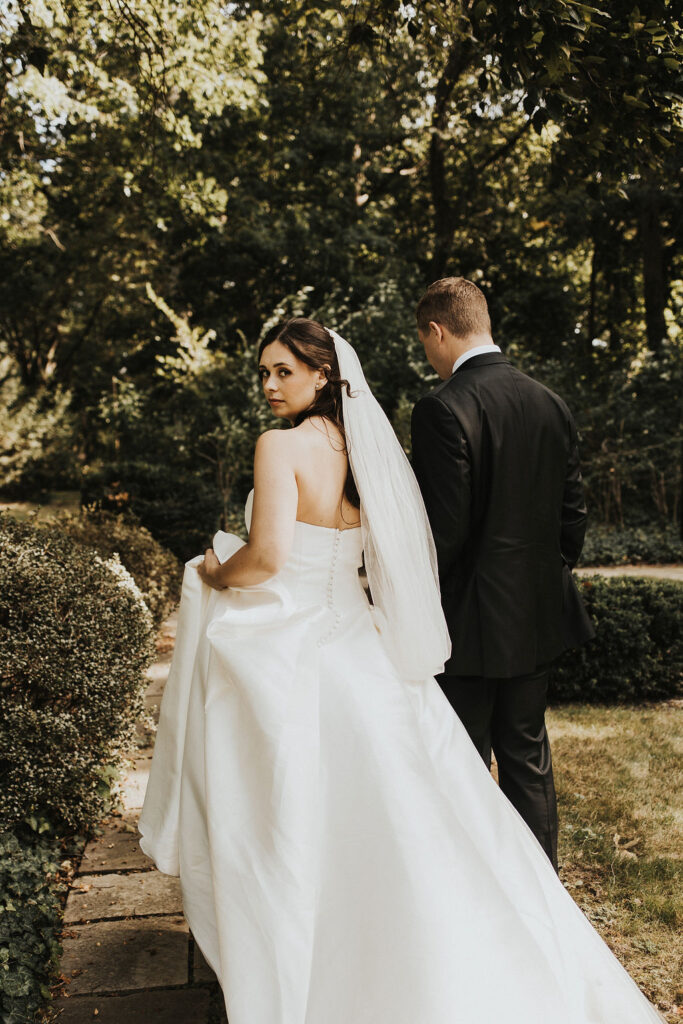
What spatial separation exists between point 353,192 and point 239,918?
50.5 feet

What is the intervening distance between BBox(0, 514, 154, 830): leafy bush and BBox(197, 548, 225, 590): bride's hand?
1138 millimetres

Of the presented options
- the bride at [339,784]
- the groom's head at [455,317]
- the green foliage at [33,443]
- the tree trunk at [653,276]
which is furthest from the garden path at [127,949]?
the green foliage at [33,443]

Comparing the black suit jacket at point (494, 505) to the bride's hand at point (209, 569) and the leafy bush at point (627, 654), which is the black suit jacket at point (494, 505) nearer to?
the bride's hand at point (209, 569)

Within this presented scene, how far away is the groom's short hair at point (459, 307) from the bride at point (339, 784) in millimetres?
392

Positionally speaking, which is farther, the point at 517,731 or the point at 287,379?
the point at 517,731

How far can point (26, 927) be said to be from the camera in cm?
272

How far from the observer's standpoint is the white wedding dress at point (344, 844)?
6.50 ft

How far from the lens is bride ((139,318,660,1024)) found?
6.56ft

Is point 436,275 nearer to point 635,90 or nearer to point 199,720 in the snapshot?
point 635,90

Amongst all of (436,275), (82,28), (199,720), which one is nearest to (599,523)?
(436,275)

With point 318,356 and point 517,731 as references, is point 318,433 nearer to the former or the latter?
point 318,356

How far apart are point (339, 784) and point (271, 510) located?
31.8 inches

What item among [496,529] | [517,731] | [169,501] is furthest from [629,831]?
[169,501]

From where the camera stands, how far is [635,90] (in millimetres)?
3344
